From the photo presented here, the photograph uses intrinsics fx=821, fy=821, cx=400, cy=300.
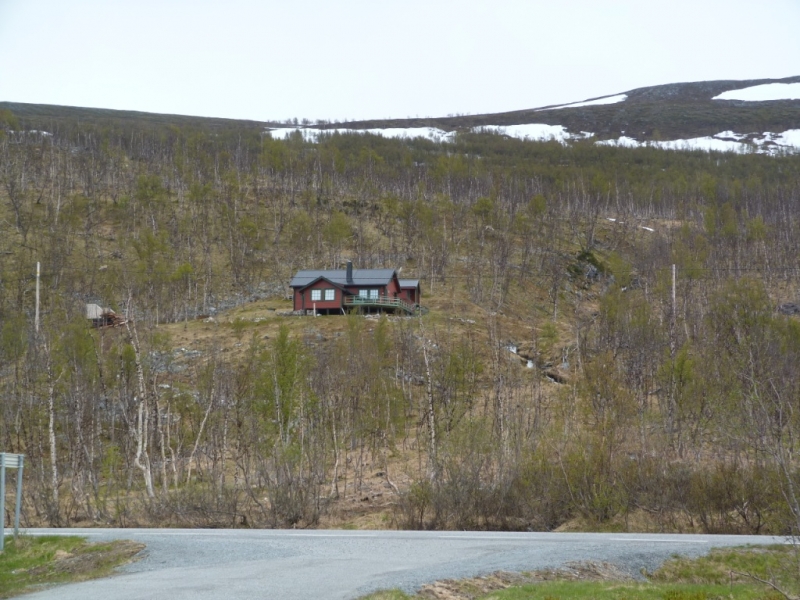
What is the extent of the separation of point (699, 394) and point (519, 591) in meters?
24.9

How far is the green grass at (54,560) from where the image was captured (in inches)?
568

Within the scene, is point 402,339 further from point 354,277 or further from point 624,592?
point 624,592

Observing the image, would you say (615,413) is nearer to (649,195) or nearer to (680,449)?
(680,449)

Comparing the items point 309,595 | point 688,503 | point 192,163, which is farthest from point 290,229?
point 309,595

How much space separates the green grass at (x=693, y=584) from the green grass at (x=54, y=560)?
6.27 meters

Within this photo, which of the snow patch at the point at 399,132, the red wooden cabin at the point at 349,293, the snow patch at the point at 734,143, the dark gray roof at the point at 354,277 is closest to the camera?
the red wooden cabin at the point at 349,293

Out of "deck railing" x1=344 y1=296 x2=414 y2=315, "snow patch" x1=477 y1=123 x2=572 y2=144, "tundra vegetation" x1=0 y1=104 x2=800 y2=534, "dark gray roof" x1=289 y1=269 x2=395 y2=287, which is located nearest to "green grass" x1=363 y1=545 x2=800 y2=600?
"tundra vegetation" x1=0 y1=104 x2=800 y2=534

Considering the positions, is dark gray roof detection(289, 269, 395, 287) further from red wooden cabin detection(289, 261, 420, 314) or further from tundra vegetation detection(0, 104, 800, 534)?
tundra vegetation detection(0, 104, 800, 534)

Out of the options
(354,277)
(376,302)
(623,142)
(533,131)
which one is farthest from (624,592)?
(533,131)

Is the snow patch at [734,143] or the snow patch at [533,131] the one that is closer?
the snow patch at [734,143]

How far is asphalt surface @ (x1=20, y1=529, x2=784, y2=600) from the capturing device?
12.3 m

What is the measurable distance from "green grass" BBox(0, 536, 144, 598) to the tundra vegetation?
529 cm

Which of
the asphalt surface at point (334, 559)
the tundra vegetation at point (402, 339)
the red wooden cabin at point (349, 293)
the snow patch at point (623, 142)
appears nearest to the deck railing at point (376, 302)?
the red wooden cabin at point (349, 293)

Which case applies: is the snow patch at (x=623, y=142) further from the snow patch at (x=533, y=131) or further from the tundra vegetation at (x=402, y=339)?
the tundra vegetation at (x=402, y=339)
